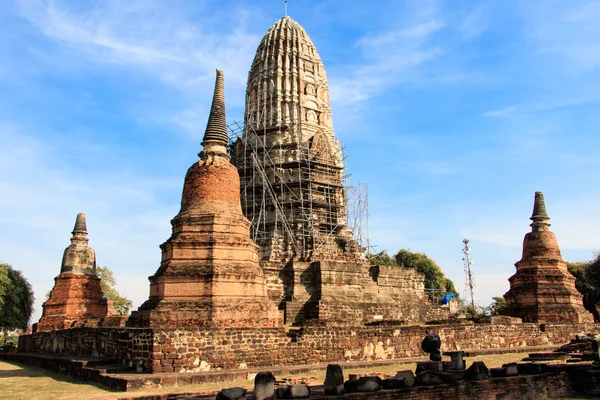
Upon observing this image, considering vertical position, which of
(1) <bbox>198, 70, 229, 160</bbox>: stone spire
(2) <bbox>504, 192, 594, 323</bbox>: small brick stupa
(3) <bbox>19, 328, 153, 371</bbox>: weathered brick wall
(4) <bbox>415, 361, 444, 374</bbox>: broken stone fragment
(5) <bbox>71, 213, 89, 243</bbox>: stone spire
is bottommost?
(4) <bbox>415, 361, 444, 374</bbox>: broken stone fragment

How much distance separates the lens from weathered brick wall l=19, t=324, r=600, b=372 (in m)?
13.1

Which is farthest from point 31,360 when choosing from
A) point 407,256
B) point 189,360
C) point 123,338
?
point 407,256

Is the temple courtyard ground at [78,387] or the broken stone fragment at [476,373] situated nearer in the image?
the broken stone fragment at [476,373]

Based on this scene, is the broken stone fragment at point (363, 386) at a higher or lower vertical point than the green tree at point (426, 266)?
lower

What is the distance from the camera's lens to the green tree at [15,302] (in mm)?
34906

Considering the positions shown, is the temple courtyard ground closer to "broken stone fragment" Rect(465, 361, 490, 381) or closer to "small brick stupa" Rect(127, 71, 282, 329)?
"small brick stupa" Rect(127, 71, 282, 329)

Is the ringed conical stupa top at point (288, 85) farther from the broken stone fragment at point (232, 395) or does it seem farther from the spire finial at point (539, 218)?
the broken stone fragment at point (232, 395)

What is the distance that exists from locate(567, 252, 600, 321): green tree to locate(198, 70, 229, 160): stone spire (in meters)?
31.8

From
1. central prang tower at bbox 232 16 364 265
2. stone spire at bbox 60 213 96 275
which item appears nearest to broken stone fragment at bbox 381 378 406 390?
central prang tower at bbox 232 16 364 265

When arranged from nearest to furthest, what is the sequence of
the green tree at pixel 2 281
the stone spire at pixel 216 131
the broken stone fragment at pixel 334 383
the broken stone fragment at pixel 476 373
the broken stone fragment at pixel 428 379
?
the broken stone fragment at pixel 334 383 → the broken stone fragment at pixel 428 379 → the broken stone fragment at pixel 476 373 → the stone spire at pixel 216 131 → the green tree at pixel 2 281

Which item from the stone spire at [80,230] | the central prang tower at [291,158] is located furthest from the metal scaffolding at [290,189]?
the stone spire at [80,230]

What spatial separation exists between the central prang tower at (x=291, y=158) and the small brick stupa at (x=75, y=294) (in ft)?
27.3

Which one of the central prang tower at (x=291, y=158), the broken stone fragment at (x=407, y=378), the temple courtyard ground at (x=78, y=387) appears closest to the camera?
the broken stone fragment at (x=407, y=378)

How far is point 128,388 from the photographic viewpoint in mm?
11203
